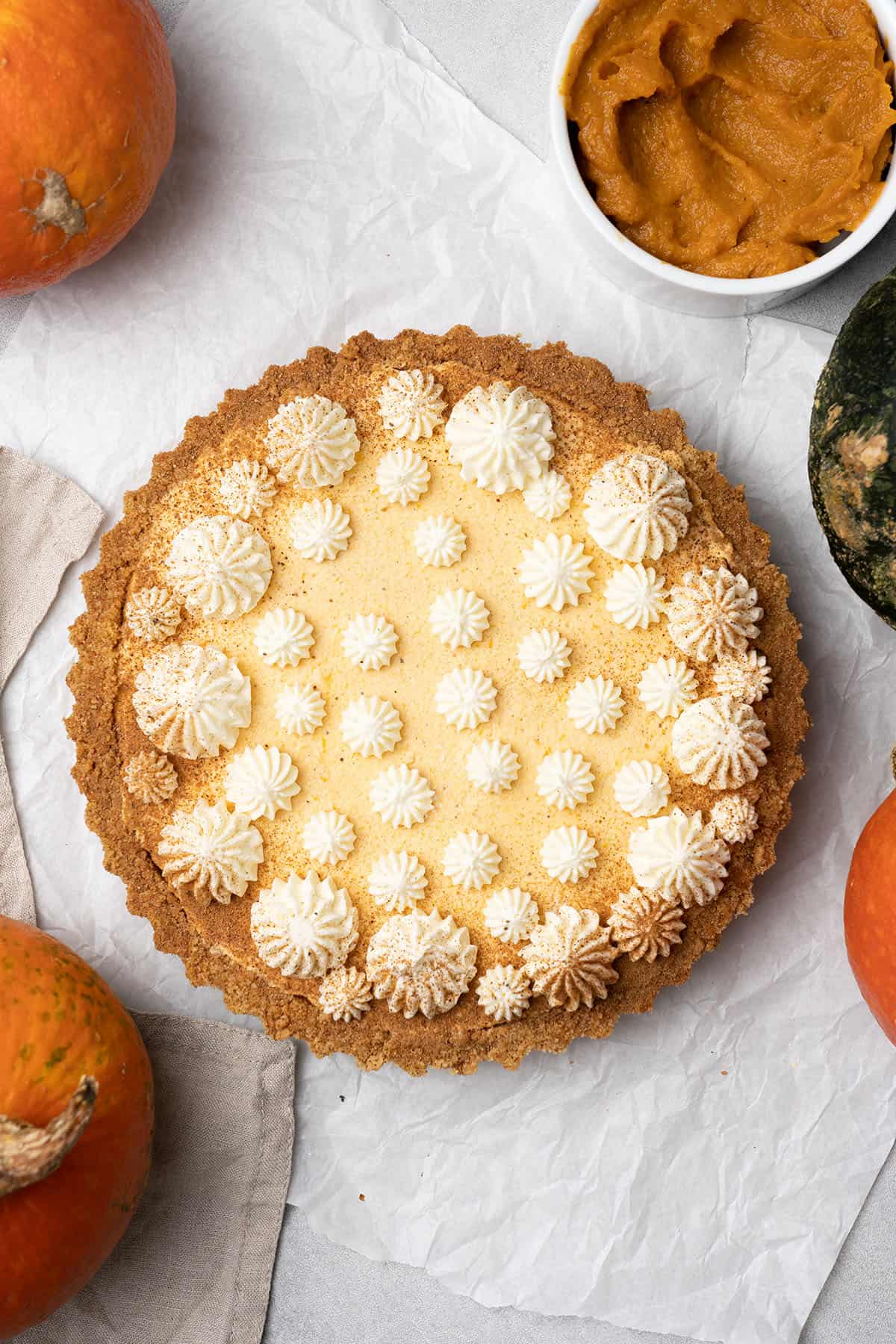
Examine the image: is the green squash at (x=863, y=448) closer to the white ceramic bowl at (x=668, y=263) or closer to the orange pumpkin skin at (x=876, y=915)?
the white ceramic bowl at (x=668, y=263)

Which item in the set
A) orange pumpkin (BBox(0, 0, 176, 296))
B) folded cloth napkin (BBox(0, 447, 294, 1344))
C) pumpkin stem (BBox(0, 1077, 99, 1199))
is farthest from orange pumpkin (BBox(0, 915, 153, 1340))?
orange pumpkin (BBox(0, 0, 176, 296))

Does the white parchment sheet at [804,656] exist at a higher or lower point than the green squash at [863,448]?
lower

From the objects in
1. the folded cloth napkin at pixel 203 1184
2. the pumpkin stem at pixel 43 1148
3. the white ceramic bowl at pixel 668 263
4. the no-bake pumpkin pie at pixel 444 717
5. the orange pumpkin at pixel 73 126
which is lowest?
the folded cloth napkin at pixel 203 1184

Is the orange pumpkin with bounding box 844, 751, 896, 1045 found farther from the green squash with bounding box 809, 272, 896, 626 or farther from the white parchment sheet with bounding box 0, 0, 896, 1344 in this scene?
the green squash with bounding box 809, 272, 896, 626

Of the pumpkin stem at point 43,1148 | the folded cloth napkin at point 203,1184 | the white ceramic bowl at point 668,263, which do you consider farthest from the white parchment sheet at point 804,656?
the pumpkin stem at point 43,1148

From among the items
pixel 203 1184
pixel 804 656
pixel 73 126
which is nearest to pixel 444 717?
pixel 804 656

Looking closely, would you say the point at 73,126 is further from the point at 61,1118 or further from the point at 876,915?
the point at 876,915

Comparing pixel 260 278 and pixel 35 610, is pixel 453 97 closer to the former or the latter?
pixel 260 278
